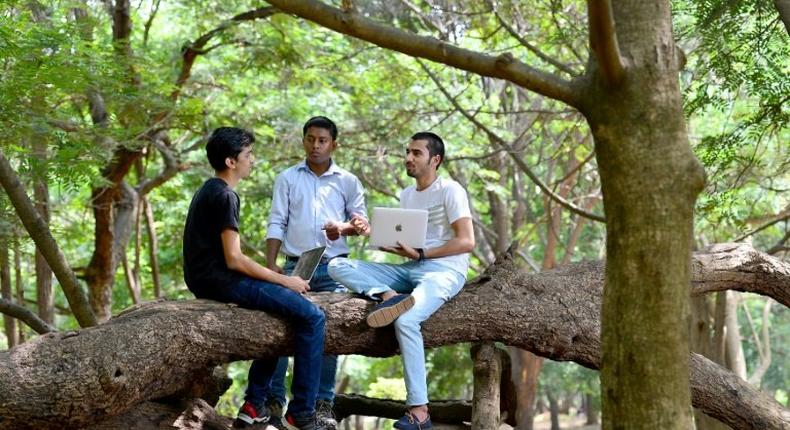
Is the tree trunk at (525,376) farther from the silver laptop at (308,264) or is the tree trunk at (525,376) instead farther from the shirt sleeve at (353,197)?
the silver laptop at (308,264)

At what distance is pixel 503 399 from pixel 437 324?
1.59 m

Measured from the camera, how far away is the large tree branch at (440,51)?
4453mm

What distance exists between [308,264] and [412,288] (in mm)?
865

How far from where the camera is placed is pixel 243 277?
5824 millimetres

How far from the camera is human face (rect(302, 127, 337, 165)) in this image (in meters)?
6.71

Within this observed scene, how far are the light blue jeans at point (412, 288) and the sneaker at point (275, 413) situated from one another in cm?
85

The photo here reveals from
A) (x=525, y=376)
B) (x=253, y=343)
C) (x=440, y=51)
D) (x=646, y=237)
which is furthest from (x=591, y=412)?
(x=440, y=51)

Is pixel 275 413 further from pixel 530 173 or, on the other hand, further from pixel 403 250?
pixel 530 173

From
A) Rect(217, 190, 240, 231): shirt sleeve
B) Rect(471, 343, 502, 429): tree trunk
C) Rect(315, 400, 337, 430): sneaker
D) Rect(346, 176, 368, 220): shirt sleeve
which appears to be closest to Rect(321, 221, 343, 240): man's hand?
Rect(346, 176, 368, 220): shirt sleeve

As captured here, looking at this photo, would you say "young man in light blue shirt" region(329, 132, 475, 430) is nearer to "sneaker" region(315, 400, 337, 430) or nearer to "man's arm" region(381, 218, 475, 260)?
"man's arm" region(381, 218, 475, 260)

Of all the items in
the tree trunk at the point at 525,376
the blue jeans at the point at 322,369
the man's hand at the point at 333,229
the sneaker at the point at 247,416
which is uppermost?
the man's hand at the point at 333,229

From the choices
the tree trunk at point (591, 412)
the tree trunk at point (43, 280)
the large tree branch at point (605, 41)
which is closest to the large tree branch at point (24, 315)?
the tree trunk at point (43, 280)

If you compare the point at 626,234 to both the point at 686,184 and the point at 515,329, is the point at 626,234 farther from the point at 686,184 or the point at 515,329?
the point at 515,329

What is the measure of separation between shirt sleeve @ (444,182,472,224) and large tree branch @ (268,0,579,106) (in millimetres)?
2022
